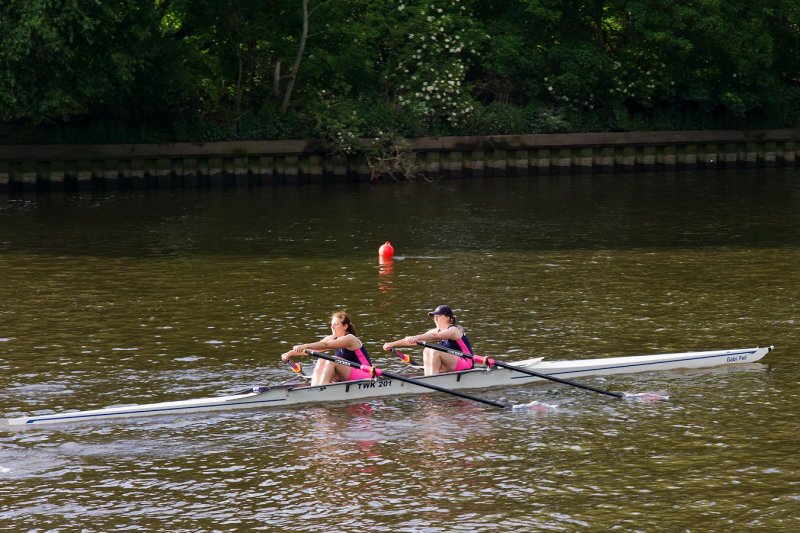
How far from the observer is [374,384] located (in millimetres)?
20203

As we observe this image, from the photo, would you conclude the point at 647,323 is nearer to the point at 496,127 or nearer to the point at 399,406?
the point at 399,406

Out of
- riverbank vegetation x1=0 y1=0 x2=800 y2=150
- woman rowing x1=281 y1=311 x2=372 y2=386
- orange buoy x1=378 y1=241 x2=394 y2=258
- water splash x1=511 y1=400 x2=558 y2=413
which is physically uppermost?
riverbank vegetation x1=0 y1=0 x2=800 y2=150

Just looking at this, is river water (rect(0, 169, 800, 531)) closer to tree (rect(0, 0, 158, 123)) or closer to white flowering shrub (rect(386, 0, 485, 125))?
tree (rect(0, 0, 158, 123))

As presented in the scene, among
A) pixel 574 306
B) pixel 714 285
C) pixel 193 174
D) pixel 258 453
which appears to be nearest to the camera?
pixel 258 453

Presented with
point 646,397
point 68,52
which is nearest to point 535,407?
point 646,397

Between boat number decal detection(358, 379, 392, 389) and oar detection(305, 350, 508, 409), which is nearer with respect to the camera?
oar detection(305, 350, 508, 409)

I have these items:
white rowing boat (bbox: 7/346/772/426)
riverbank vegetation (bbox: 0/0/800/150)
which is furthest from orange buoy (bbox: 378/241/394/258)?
riverbank vegetation (bbox: 0/0/800/150)

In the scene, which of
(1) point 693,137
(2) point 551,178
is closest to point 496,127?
(2) point 551,178

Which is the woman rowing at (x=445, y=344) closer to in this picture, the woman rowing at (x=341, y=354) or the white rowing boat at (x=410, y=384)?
the white rowing boat at (x=410, y=384)

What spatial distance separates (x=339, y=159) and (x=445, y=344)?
108ft

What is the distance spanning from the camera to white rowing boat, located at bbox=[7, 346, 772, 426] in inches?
747

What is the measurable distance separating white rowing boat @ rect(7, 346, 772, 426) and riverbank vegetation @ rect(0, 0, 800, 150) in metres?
28.8

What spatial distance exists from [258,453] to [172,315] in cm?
965

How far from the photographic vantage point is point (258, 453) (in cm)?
1759
